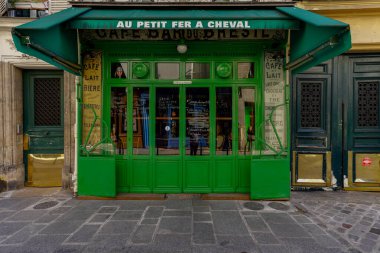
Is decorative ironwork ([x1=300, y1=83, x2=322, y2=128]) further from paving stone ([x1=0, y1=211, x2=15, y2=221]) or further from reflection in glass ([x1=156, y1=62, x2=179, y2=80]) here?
paving stone ([x1=0, y1=211, x2=15, y2=221])

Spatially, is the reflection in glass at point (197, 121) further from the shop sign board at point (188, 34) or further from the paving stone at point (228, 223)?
the paving stone at point (228, 223)

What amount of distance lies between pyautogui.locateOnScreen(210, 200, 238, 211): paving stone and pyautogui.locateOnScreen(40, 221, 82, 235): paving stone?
8.62ft

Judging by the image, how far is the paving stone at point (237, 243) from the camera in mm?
3268

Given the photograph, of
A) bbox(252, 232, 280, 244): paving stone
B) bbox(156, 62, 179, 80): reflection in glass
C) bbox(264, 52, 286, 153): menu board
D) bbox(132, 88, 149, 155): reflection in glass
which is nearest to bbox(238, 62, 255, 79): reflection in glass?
bbox(264, 52, 286, 153): menu board

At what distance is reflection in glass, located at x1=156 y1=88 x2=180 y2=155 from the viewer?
5.41 m

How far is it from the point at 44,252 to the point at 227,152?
3.93m

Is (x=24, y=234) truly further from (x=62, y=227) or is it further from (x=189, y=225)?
(x=189, y=225)

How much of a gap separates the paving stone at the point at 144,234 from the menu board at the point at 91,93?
99.0 inches

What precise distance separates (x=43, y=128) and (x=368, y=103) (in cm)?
864

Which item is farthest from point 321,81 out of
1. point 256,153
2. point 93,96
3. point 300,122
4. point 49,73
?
point 49,73

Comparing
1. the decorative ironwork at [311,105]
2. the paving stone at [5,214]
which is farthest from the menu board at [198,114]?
the paving stone at [5,214]

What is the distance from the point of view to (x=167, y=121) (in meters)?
5.44

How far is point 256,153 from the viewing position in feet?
17.3

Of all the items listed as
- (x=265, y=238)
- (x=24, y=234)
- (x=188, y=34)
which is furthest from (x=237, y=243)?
(x=188, y=34)
